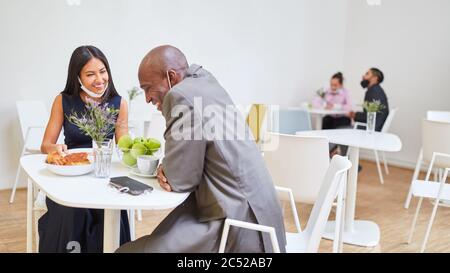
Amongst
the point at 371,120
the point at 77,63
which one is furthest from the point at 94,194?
the point at 371,120

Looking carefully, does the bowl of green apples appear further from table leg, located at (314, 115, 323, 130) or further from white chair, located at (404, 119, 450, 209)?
table leg, located at (314, 115, 323, 130)

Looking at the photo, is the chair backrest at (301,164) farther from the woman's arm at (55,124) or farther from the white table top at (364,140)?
the woman's arm at (55,124)

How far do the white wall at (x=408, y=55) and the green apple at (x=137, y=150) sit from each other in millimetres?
4941

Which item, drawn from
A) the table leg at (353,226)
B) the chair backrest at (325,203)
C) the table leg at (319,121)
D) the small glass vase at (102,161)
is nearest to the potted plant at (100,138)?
the small glass vase at (102,161)

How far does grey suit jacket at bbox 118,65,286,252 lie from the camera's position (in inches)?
57.8

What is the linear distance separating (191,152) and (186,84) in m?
0.24

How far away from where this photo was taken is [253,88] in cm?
588

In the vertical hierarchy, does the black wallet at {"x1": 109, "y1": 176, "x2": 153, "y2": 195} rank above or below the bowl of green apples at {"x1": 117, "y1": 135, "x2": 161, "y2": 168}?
below

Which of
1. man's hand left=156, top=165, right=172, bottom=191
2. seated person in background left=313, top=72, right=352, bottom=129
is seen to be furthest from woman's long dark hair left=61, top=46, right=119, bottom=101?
seated person in background left=313, top=72, right=352, bottom=129

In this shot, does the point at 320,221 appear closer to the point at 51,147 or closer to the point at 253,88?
the point at 51,147

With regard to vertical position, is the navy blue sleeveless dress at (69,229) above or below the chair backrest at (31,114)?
below

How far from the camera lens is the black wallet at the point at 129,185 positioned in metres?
1.48

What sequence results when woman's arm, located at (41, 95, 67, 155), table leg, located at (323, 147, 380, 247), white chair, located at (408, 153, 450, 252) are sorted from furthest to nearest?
table leg, located at (323, 147, 380, 247) < white chair, located at (408, 153, 450, 252) < woman's arm, located at (41, 95, 67, 155)

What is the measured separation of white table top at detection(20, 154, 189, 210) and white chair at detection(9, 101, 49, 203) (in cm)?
234
